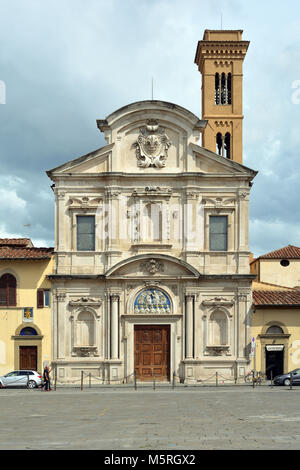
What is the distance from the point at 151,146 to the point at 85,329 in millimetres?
11536

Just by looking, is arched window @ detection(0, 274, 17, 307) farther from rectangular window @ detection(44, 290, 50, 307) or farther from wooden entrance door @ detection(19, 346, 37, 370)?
wooden entrance door @ detection(19, 346, 37, 370)

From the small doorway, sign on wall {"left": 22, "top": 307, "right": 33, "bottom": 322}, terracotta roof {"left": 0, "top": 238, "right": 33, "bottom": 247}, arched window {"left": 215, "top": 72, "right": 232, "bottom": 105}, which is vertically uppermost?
arched window {"left": 215, "top": 72, "right": 232, "bottom": 105}

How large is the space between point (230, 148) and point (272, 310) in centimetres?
3189

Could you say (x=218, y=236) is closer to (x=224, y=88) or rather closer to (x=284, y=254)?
(x=284, y=254)

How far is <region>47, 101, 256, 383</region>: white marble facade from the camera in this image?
150 ft

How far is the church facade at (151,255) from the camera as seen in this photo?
1806 inches

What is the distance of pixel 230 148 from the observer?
7681 centimetres

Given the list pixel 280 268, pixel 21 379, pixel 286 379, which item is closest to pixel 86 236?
pixel 21 379

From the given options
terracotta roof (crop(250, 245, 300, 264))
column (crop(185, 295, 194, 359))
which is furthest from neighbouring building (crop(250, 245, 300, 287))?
column (crop(185, 295, 194, 359))

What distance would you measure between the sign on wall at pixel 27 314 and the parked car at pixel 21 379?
3.18m

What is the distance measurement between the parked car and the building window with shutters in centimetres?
398

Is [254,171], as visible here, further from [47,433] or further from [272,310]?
[47,433]

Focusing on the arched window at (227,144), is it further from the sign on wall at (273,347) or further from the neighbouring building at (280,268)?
the sign on wall at (273,347)
